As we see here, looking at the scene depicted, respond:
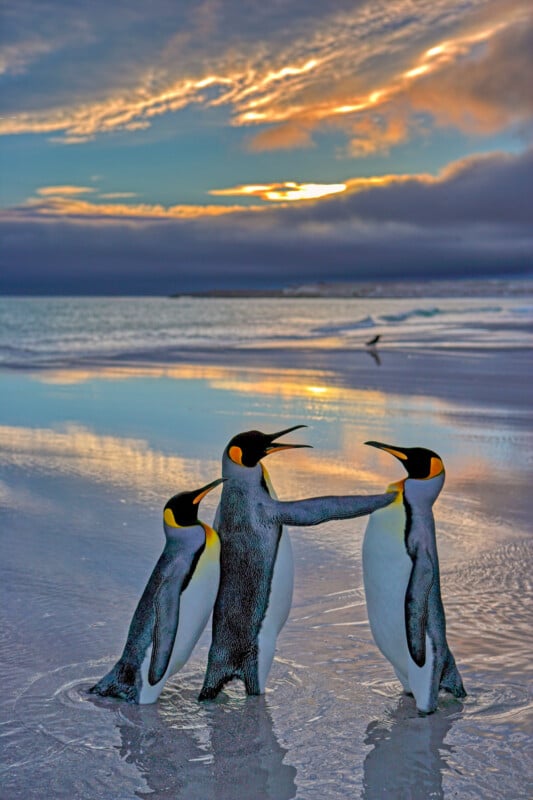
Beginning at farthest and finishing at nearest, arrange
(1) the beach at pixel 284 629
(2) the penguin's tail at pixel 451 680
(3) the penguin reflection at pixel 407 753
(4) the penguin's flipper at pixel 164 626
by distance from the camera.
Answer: (2) the penguin's tail at pixel 451 680 < (4) the penguin's flipper at pixel 164 626 < (1) the beach at pixel 284 629 < (3) the penguin reflection at pixel 407 753

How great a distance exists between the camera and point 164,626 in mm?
3225

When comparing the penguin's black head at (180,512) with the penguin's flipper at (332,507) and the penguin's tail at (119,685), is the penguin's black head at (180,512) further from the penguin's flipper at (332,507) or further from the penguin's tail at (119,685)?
the penguin's tail at (119,685)

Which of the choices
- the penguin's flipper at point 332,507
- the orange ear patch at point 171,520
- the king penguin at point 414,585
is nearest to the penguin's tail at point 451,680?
the king penguin at point 414,585

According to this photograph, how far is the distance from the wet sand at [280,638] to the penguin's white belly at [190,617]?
0.10m

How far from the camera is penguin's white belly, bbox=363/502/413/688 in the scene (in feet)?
10.9

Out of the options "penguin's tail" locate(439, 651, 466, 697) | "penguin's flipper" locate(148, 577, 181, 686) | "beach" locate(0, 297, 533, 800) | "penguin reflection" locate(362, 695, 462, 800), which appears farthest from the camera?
"penguin's tail" locate(439, 651, 466, 697)

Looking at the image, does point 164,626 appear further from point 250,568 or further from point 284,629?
point 284,629

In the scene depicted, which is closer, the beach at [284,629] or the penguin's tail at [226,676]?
the beach at [284,629]

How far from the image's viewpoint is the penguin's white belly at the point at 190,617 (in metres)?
3.25

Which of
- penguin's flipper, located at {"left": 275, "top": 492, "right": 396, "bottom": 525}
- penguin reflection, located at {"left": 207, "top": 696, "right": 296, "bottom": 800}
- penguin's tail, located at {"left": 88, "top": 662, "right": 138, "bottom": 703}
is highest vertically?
penguin's flipper, located at {"left": 275, "top": 492, "right": 396, "bottom": 525}

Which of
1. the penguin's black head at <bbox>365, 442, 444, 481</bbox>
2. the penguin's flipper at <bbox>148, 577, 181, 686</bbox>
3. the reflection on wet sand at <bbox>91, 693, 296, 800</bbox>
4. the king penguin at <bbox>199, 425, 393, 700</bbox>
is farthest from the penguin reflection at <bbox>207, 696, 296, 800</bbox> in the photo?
the penguin's black head at <bbox>365, 442, 444, 481</bbox>

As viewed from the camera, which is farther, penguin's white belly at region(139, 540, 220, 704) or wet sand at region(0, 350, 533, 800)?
penguin's white belly at region(139, 540, 220, 704)

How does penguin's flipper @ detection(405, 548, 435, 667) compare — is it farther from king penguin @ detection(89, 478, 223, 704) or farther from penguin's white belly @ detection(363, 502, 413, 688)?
king penguin @ detection(89, 478, 223, 704)

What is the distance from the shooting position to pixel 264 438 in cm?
336
